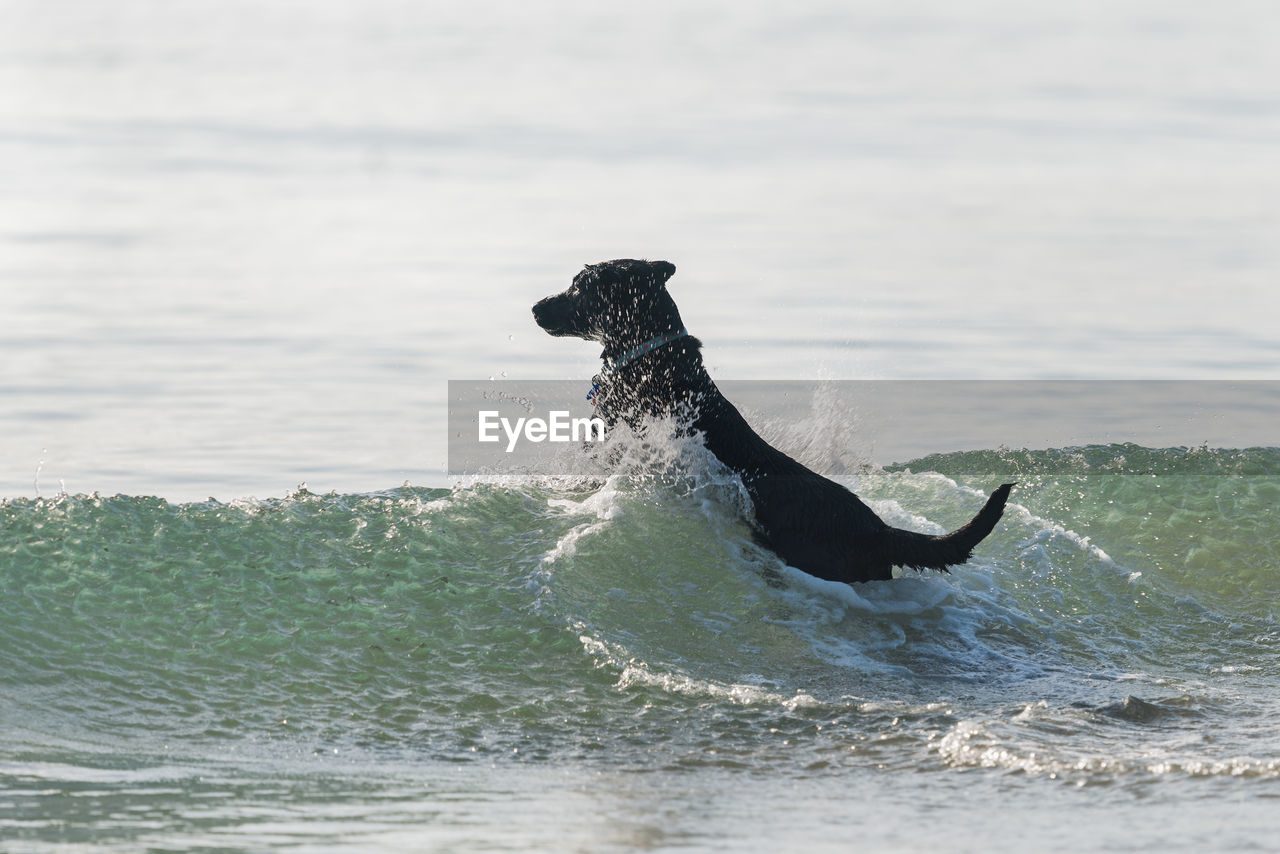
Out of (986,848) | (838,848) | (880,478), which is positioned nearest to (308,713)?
(838,848)

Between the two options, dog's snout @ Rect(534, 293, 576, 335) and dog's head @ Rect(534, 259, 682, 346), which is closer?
dog's head @ Rect(534, 259, 682, 346)

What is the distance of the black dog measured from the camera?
25.5 ft

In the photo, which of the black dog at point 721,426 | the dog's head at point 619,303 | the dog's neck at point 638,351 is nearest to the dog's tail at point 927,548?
the black dog at point 721,426

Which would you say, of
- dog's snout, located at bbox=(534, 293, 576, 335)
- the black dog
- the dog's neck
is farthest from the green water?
dog's snout, located at bbox=(534, 293, 576, 335)

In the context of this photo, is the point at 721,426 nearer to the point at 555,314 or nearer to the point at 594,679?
the point at 555,314

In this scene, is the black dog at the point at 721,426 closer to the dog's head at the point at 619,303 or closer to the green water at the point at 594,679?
the dog's head at the point at 619,303

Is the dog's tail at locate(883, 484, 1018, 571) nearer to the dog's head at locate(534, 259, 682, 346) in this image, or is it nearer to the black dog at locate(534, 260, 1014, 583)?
the black dog at locate(534, 260, 1014, 583)

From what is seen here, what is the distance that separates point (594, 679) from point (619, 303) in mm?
2966

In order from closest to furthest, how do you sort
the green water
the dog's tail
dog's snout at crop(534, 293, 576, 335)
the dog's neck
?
the green water → the dog's tail → the dog's neck → dog's snout at crop(534, 293, 576, 335)

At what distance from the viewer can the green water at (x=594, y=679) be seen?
4.32m

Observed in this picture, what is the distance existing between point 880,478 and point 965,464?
2540 mm

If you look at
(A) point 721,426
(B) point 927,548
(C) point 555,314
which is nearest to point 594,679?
(A) point 721,426

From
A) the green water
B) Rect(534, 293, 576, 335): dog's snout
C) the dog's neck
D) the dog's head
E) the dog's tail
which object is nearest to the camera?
the green water

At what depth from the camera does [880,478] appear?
11.5 m
